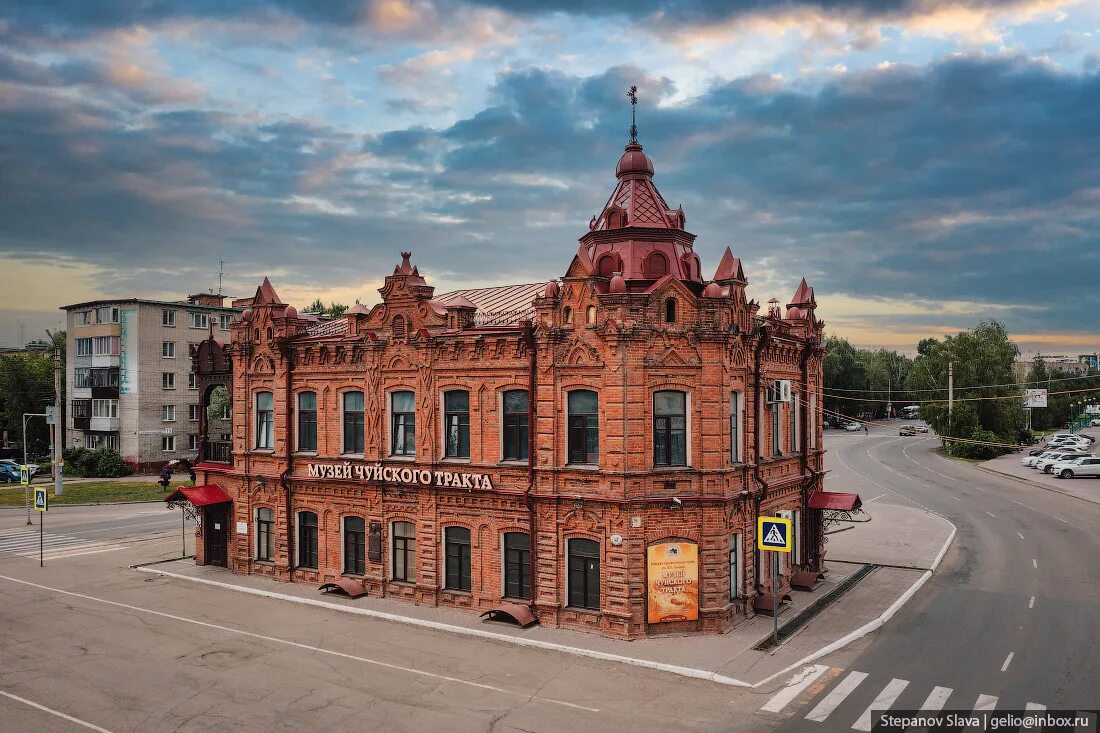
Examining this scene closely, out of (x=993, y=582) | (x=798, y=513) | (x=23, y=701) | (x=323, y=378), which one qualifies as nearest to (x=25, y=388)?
(x=323, y=378)

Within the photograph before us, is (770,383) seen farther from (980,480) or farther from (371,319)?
(980,480)

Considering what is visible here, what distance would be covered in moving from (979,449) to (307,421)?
67.8m

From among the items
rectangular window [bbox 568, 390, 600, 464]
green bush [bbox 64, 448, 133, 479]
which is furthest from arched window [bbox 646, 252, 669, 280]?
green bush [bbox 64, 448, 133, 479]

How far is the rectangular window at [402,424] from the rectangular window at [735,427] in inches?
409

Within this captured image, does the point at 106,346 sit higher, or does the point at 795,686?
the point at 106,346

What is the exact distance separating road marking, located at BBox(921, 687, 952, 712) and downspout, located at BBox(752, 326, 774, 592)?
7.00 metres

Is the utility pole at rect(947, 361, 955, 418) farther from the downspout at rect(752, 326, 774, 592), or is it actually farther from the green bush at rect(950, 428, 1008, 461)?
the downspout at rect(752, 326, 774, 592)

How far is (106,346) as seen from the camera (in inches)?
2606

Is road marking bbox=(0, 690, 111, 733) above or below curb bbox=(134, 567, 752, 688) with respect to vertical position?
below

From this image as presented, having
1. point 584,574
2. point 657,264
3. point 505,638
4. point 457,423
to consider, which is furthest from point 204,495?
point 657,264

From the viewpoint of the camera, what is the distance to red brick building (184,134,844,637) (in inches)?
877

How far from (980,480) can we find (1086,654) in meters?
44.8

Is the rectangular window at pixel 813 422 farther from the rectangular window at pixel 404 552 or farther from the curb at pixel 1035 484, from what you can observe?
the curb at pixel 1035 484

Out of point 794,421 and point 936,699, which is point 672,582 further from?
point 794,421
